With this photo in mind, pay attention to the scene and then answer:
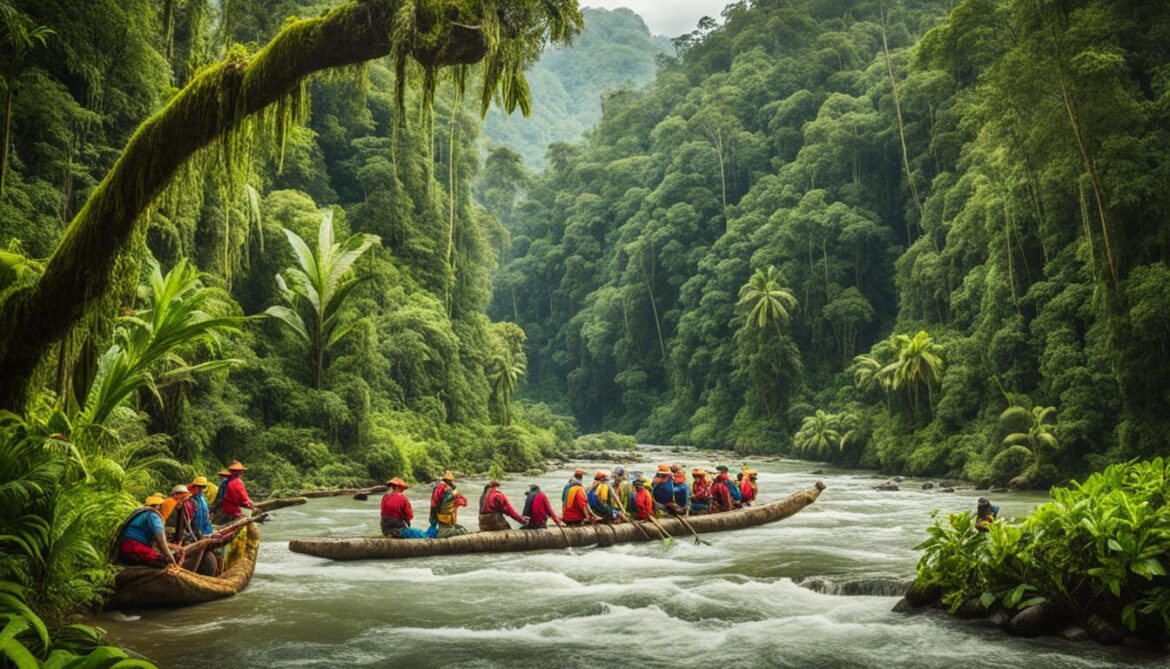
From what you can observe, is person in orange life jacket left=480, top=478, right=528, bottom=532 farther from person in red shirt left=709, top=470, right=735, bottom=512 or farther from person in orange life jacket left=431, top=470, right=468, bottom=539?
person in red shirt left=709, top=470, right=735, bottom=512

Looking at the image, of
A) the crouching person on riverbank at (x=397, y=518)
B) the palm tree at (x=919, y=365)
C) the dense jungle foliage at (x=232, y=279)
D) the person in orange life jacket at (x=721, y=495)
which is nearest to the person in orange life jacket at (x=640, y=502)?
the person in orange life jacket at (x=721, y=495)

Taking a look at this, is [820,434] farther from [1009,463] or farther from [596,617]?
[596,617]

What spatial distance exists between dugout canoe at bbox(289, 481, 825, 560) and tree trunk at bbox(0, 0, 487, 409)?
6.57m

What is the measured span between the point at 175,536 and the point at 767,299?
40.9m

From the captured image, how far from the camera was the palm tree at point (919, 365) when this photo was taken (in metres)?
33.4

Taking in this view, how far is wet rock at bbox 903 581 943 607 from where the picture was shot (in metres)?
9.24

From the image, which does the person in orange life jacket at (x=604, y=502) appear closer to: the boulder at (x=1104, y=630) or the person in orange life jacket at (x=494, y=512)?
the person in orange life jacket at (x=494, y=512)

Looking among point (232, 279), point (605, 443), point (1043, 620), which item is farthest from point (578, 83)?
point (1043, 620)

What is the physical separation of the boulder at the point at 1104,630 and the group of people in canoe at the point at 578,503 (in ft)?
26.0

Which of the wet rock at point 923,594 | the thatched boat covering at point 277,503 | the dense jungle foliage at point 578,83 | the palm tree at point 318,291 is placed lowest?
the wet rock at point 923,594

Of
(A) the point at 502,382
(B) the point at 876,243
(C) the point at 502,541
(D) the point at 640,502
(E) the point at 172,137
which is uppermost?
(B) the point at 876,243

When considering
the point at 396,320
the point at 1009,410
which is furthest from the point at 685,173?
the point at 1009,410

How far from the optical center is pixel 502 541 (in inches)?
526

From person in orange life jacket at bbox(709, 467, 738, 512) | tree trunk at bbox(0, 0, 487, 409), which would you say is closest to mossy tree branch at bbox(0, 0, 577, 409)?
tree trunk at bbox(0, 0, 487, 409)
